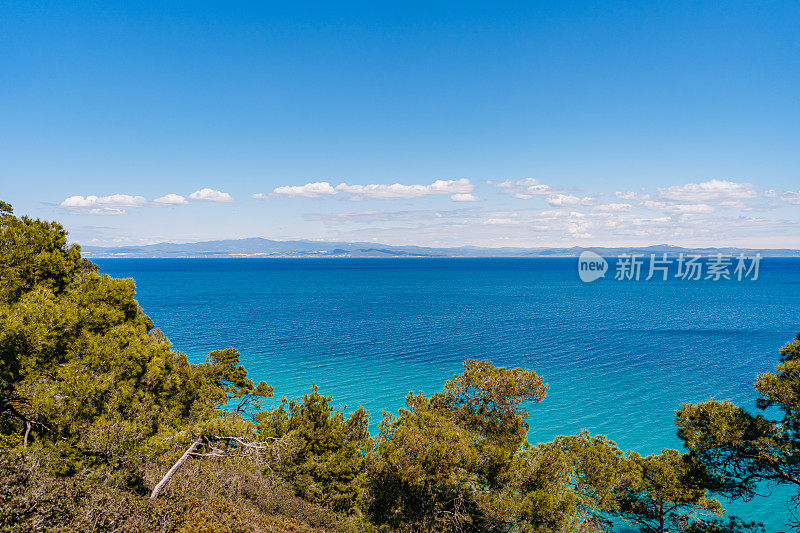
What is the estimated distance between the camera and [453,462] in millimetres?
11688

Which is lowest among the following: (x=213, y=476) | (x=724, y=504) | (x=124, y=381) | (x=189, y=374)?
(x=724, y=504)

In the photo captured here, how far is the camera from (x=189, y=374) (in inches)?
787

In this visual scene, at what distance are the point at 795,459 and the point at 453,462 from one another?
9873mm

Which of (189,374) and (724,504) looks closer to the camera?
(189,374)

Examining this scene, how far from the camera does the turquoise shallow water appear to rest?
115 ft

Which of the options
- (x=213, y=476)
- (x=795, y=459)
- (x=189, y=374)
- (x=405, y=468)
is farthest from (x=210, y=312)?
(x=795, y=459)

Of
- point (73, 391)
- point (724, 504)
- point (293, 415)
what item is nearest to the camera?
point (73, 391)

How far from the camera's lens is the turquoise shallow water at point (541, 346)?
35.1 metres

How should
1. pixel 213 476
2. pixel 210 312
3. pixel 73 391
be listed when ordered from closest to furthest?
pixel 73 391 → pixel 213 476 → pixel 210 312

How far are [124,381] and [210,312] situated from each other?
74834 millimetres

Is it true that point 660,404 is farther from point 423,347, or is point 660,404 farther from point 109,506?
point 109,506

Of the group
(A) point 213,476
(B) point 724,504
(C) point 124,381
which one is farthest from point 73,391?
(B) point 724,504

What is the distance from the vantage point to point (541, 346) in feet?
180

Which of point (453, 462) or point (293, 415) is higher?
point (453, 462)
